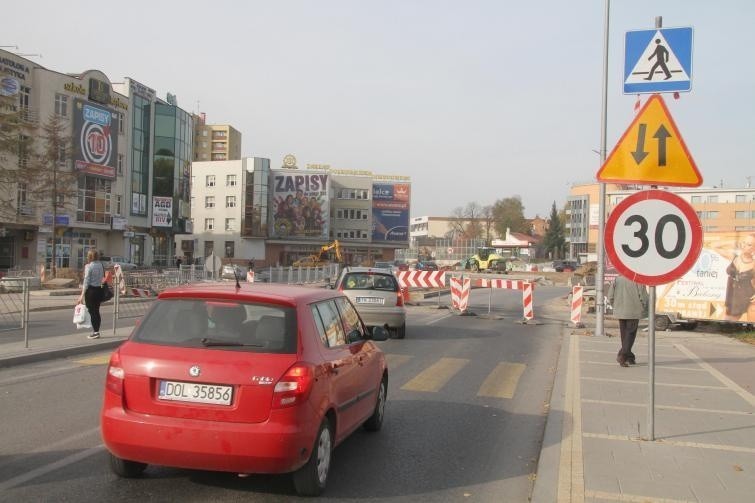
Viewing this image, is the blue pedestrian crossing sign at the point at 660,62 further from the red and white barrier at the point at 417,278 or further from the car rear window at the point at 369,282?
the red and white barrier at the point at 417,278

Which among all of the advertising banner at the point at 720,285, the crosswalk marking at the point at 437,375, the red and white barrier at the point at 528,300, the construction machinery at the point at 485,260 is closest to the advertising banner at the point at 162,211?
the construction machinery at the point at 485,260

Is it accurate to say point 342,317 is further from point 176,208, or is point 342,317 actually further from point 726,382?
point 176,208

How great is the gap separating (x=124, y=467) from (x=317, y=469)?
1448mm

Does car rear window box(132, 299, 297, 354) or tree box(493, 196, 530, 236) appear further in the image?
tree box(493, 196, 530, 236)

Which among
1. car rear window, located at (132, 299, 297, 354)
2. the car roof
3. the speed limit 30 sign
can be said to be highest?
the speed limit 30 sign

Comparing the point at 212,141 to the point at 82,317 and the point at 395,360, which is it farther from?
the point at 395,360

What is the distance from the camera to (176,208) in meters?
63.1

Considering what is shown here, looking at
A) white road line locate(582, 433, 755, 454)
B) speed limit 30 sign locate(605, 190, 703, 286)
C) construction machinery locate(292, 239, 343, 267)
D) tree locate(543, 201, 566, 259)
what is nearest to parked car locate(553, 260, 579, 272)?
construction machinery locate(292, 239, 343, 267)

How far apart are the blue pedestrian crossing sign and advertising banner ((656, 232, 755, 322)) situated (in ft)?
35.8

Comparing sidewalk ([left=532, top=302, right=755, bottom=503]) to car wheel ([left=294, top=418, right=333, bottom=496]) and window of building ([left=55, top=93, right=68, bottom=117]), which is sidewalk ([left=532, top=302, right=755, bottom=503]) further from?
window of building ([left=55, top=93, right=68, bottom=117])

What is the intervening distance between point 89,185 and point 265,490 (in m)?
51.6

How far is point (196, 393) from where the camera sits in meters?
4.48

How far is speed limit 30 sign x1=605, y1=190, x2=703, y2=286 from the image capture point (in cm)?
586

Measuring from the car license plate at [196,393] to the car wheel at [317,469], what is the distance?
27.9 inches
